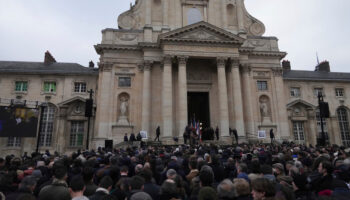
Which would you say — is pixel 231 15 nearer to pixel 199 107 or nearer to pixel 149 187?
pixel 199 107

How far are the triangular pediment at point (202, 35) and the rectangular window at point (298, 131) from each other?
13209 mm

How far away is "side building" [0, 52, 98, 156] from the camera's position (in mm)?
26384

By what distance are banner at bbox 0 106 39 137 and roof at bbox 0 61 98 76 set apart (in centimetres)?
741

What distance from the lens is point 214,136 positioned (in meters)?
25.2

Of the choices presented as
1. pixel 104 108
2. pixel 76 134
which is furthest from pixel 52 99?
pixel 104 108

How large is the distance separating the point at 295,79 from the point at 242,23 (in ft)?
33.4

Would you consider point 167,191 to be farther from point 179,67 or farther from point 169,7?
point 169,7

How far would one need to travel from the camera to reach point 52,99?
27.7 metres

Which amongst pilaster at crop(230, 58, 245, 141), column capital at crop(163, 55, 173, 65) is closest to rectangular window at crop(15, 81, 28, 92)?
column capital at crop(163, 55, 173, 65)

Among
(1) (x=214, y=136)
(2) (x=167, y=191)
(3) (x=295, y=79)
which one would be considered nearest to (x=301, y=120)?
(3) (x=295, y=79)

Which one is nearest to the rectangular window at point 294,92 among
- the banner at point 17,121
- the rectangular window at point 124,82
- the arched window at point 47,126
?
the rectangular window at point 124,82

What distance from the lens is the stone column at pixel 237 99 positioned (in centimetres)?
2456

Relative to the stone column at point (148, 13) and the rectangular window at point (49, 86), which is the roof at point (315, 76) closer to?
the stone column at point (148, 13)

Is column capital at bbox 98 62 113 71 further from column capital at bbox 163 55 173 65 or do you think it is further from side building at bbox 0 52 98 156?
column capital at bbox 163 55 173 65
